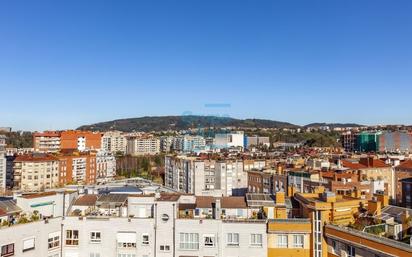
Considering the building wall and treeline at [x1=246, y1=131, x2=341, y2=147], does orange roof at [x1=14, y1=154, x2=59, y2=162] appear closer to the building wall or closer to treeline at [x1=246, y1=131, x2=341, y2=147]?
the building wall

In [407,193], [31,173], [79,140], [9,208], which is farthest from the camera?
[79,140]

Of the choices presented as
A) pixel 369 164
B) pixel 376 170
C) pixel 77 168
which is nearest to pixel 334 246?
pixel 376 170

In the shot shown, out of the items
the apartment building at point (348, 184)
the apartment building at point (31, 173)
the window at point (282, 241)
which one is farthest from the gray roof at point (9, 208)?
the apartment building at point (31, 173)

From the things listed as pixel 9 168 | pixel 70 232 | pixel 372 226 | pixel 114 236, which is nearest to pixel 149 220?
pixel 114 236

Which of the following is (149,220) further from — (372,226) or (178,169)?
(178,169)

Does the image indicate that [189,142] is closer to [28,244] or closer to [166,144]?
[166,144]

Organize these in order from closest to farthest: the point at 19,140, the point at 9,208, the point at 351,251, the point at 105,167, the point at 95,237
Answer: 1. the point at 351,251
2. the point at 9,208
3. the point at 95,237
4. the point at 105,167
5. the point at 19,140
